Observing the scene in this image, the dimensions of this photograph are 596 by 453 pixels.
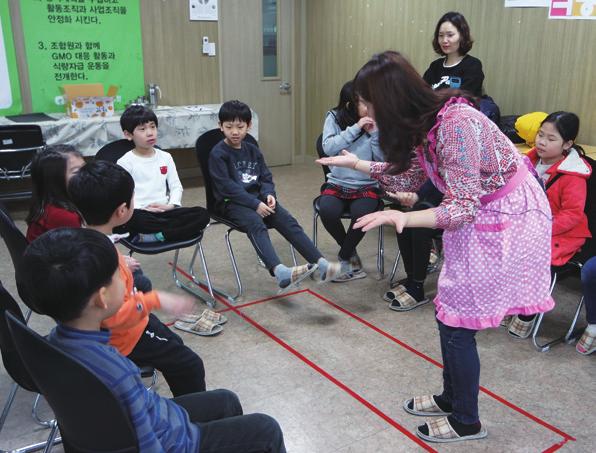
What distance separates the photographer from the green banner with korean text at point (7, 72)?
16.6ft

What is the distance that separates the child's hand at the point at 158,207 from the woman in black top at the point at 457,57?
2.01 m

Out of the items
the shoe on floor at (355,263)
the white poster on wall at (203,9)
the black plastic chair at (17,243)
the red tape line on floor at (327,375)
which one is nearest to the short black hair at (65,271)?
the black plastic chair at (17,243)

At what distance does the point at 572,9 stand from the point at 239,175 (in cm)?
256

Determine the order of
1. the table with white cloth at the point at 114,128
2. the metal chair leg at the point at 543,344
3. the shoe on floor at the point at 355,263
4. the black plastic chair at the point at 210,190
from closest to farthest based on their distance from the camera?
the metal chair leg at the point at 543,344, the black plastic chair at the point at 210,190, the shoe on floor at the point at 355,263, the table with white cloth at the point at 114,128

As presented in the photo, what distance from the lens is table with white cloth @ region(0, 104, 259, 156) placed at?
4895mm

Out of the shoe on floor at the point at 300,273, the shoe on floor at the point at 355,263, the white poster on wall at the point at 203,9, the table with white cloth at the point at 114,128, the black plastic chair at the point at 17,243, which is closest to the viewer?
the black plastic chair at the point at 17,243

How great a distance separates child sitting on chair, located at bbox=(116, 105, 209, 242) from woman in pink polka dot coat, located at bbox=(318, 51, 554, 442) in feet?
4.61

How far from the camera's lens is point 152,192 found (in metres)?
3.19

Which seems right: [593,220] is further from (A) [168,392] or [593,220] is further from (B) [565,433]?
(A) [168,392]

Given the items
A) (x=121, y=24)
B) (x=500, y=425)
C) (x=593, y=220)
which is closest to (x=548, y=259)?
(x=500, y=425)

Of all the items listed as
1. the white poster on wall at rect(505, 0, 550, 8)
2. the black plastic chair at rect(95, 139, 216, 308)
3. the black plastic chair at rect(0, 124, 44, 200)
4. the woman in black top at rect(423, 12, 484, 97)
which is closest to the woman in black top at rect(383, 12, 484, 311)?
the woman in black top at rect(423, 12, 484, 97)

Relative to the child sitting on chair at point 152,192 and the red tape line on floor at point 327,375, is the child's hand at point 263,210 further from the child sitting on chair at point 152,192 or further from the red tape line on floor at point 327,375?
the red tape line on floor at point 327,375

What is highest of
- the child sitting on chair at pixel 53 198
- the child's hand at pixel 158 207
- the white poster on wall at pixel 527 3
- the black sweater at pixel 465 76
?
the white poster on wall at pixel 527 3

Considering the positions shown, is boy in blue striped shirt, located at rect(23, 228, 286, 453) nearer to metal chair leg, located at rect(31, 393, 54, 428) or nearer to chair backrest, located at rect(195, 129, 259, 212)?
metal chair leg, located at rect(31, 393, 54, 428)
